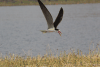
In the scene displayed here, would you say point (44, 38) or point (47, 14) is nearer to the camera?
point (47, 14)

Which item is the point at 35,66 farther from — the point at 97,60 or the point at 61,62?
the point at 97,60

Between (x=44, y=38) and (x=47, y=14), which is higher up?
(x=47, y=14)

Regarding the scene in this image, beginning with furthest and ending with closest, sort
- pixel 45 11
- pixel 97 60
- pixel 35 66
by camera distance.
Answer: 1. pixel 97 60
2. pixel 35 66
3. pixel 45 11

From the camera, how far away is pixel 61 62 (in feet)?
31.4

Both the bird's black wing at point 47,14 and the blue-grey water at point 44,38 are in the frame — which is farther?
the blue-grey water at point 44,38

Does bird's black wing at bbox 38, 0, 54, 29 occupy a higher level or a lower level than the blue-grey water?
higher

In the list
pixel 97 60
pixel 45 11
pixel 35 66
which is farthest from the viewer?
pixel 97 60

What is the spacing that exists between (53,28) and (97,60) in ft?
8.18

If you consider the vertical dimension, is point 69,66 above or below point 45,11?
below

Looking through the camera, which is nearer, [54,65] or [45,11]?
[45,11]

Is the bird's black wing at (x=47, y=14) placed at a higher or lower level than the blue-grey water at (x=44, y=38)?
higher

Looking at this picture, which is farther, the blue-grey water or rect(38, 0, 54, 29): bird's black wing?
the blue-grey water

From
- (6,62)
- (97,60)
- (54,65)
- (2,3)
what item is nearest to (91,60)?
(97,60)

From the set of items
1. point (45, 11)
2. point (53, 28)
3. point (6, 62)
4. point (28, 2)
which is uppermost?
point (45, 11)
